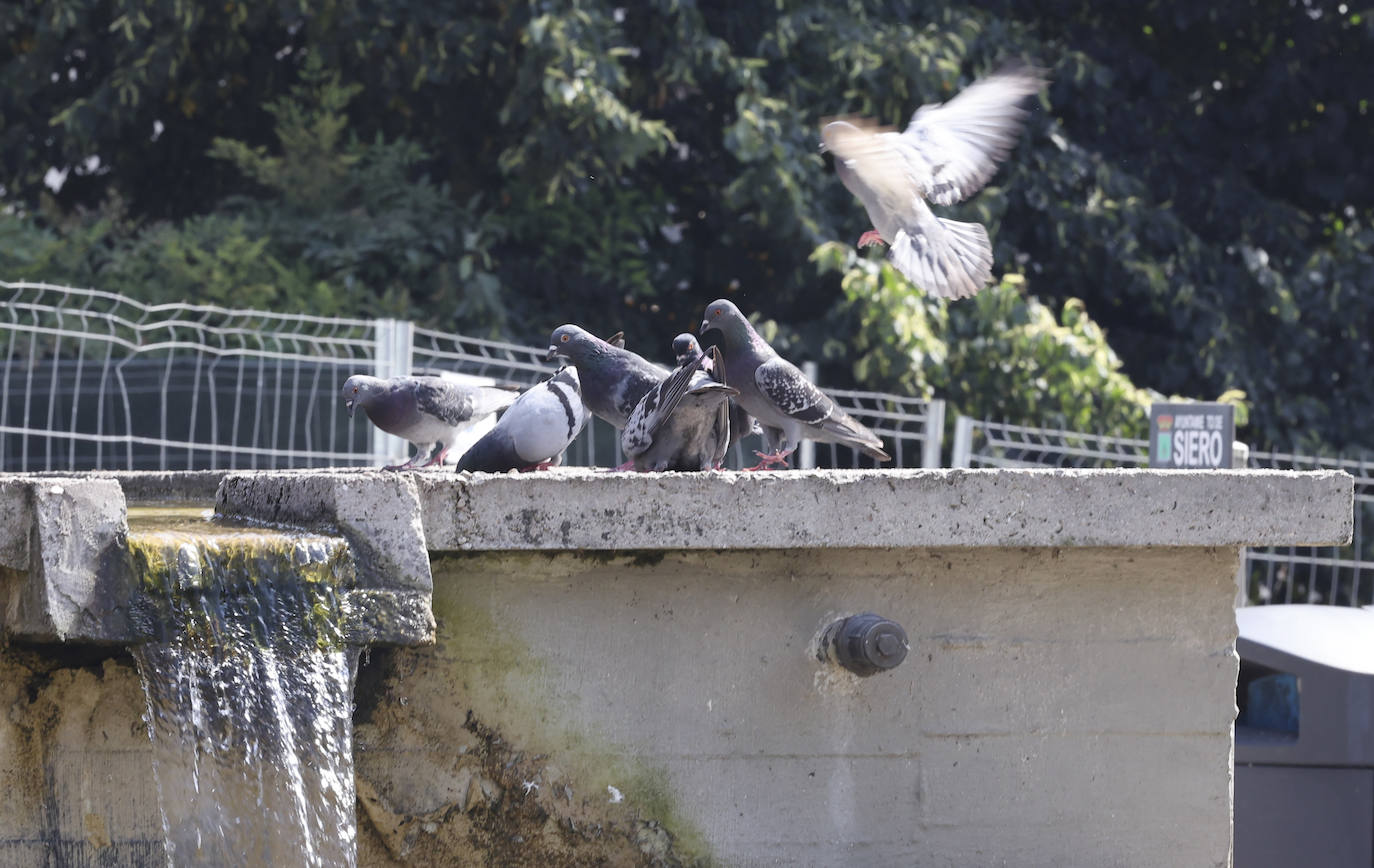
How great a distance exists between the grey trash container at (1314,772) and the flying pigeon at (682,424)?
1734 millimetres

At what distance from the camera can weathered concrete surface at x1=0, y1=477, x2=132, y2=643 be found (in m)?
2.76

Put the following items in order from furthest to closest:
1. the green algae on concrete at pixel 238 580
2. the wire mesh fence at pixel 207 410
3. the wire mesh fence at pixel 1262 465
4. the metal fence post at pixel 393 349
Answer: the wire mesh fence at pixel 1262 465
the wire mesh fence at pixel 207 410
the metal fence post at pixel 393 349
the green algae on concrete at pixel 238 580

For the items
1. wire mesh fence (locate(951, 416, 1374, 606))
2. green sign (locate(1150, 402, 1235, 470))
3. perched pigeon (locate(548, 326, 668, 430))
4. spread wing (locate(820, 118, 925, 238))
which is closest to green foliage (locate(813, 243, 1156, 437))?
wire mesh fence (locate(951, 416, 1374, 606))

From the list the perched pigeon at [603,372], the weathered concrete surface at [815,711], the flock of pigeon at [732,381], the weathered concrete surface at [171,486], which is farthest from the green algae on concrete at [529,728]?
the weathered concrete surface at [171,486]

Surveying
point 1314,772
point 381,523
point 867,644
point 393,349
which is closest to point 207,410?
point 393,349

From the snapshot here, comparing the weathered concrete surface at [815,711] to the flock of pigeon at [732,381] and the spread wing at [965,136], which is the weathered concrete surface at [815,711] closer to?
the flock of pigeon at [732,381]

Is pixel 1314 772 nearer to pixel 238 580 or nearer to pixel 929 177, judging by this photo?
pixel 929 177

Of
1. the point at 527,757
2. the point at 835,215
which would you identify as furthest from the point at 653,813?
the point at 835,215

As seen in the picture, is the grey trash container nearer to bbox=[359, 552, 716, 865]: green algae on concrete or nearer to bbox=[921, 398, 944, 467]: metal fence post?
bbox=[359, 552, 716, 865]: green algae on concrete

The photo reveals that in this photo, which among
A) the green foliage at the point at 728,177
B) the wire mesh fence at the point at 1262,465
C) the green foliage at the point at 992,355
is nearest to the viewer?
the wire mesh fence at the point at 1262,465

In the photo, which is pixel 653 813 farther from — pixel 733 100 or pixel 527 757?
pixel 733 100

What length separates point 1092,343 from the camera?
8.98 meters

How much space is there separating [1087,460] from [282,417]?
414cm

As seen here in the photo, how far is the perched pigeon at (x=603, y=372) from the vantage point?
4230mm
